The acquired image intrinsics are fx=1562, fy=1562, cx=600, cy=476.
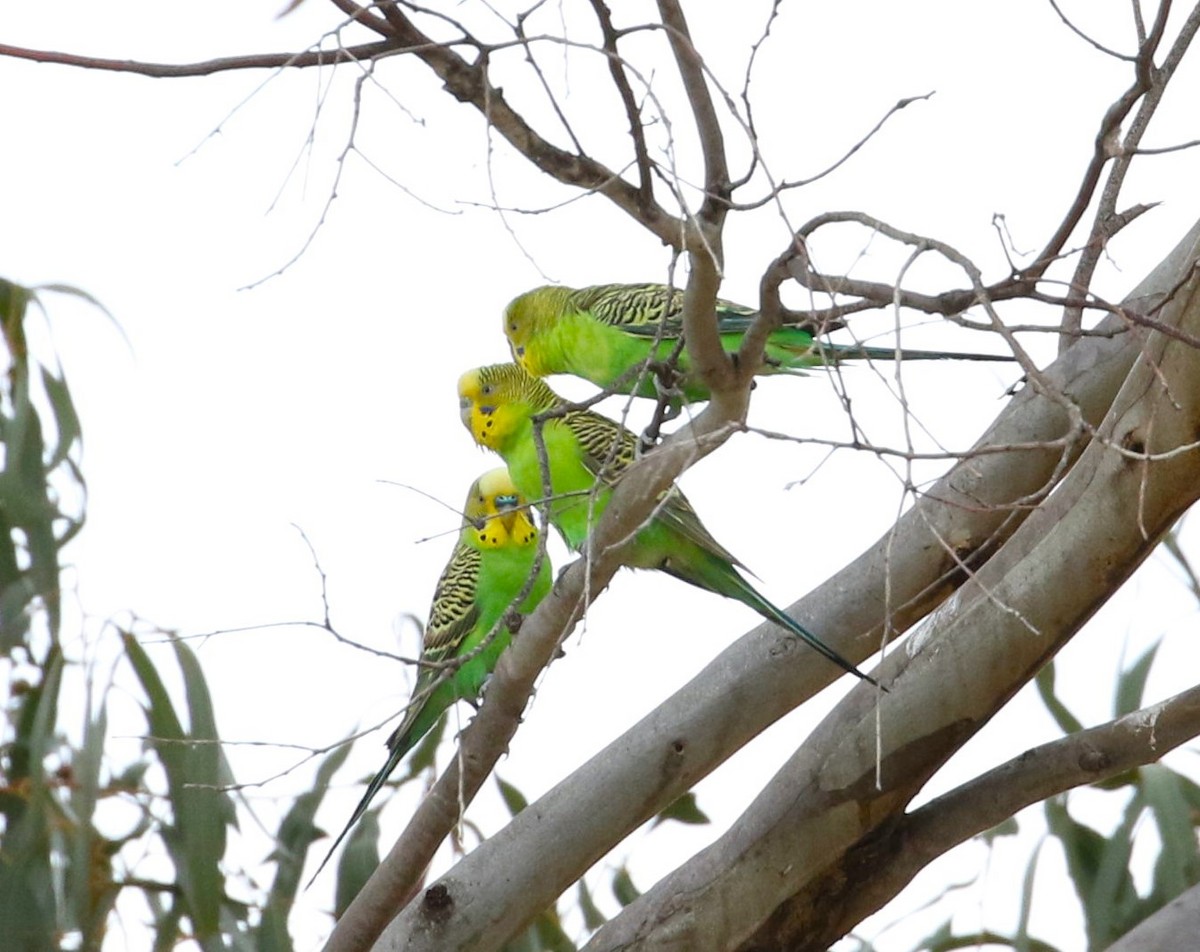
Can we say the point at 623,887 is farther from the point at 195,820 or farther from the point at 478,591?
the point at 195,820

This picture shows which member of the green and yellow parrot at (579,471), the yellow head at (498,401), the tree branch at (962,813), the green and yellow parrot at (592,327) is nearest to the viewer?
the tree branch at (962,813)

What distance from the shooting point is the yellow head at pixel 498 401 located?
122 inches

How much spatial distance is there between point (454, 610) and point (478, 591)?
0.25 ft

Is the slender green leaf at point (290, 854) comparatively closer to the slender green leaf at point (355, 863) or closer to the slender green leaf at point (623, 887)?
the slender green leaf at point (355, 863)

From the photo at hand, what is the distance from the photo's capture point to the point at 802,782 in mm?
2207

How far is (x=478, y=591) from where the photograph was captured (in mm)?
3318

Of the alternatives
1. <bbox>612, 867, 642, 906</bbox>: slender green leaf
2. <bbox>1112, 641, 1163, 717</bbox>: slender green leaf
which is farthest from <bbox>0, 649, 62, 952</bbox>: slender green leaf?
<bbox>1112, 641, 1163, 717</bbox>: slender green leaf

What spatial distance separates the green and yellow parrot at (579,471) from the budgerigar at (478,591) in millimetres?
127

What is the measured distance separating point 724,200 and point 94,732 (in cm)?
168

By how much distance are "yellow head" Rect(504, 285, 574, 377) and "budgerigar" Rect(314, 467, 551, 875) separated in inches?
9.4

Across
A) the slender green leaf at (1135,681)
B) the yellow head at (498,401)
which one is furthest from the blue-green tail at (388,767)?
the slender green leaf at (1135,681)

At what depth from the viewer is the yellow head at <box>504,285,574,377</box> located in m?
3.21

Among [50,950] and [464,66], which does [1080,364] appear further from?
[50,950]

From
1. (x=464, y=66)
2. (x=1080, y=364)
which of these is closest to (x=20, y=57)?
(x=464, y=66)
